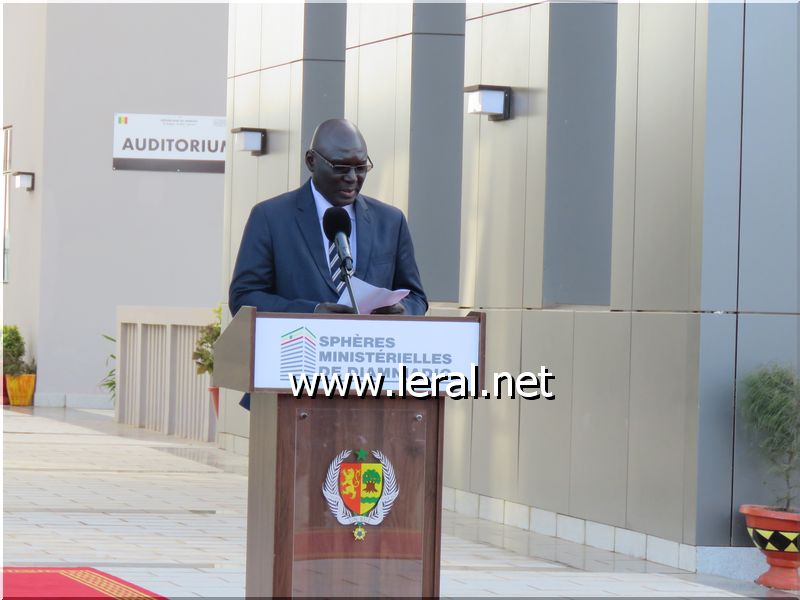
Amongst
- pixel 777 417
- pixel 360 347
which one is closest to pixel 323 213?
pixel 360 347

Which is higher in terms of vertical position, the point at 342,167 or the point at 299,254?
the point at 342,167

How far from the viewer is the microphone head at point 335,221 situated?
449 cm

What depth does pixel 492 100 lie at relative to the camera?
937cm

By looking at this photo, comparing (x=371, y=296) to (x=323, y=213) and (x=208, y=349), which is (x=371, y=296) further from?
(x=208, y=349)

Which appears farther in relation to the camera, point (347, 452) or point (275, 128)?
point (275, 128)

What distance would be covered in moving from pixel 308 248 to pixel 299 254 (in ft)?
0.12

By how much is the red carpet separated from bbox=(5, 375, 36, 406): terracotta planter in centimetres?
1389

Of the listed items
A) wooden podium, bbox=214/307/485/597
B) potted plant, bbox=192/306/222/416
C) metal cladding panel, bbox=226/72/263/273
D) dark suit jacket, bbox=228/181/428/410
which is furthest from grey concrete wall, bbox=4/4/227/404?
wooden podium, bbox=214/307/485/597

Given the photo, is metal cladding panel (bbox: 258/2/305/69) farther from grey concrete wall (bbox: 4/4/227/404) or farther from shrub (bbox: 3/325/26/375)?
shrub (bbox: 3/325/26/375)

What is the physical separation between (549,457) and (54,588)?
3.78 meters

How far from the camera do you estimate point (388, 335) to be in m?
4.23

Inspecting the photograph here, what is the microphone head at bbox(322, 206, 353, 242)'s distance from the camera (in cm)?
449

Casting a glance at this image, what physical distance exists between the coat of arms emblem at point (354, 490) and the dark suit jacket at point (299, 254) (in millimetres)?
625

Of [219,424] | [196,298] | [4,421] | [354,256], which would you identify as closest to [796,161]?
[354,256]
